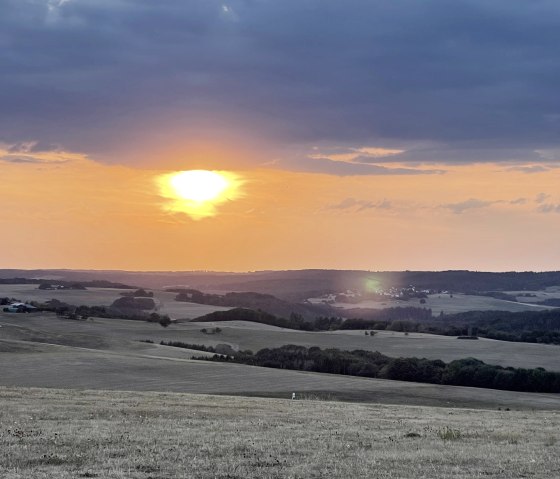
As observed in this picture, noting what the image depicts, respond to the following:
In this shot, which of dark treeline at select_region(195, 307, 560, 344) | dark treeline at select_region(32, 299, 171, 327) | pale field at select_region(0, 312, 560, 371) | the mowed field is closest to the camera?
the mowed field

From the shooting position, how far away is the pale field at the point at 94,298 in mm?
160875

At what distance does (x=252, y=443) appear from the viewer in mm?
22047

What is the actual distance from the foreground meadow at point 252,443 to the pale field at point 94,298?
124m

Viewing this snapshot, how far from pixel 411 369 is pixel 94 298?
321ft

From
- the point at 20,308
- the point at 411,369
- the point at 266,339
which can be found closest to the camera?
the point at 411,369

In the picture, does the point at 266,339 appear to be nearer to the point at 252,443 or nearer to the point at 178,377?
the point at 178,377

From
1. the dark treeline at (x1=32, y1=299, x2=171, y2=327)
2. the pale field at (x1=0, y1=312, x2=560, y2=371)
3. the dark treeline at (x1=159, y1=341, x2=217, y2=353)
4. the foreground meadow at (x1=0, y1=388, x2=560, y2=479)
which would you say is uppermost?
the foreground meadow at (x1=0, y1=388, x2=560, y2=479)

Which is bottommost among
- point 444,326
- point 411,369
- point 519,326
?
point 411,369

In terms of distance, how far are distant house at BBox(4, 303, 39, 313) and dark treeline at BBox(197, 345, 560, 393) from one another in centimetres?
4574

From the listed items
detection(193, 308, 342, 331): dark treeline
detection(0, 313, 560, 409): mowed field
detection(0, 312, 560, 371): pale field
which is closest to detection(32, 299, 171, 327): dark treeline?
detection(0, 312, 560, 371): pale field

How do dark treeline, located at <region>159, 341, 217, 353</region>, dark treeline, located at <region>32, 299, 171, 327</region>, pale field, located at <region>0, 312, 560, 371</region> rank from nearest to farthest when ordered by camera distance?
pale field, located at <region>0, 312, 560, 371</region> < dark treeline, located at <region>159, 341, 217, 353</region> < dark treeline, located at <region>32, 299, 171, 327</region>

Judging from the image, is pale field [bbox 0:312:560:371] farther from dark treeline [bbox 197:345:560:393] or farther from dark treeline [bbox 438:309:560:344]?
dark treeline [bbox 438:309:560:344]

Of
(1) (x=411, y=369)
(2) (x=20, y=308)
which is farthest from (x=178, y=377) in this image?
(2) (x=20, y=308)

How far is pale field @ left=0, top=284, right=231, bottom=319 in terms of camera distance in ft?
528
